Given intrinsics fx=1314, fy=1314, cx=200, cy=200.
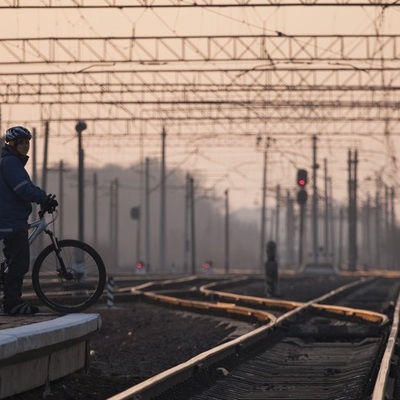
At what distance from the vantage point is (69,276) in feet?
39.3

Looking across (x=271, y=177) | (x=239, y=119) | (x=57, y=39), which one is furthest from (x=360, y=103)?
(x=271, y=177)

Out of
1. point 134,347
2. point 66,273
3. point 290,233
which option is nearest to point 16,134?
point 66,273

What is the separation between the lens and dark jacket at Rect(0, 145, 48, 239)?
11.1 meters

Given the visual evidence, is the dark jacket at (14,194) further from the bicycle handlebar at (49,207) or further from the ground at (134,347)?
the ground at (134,347)

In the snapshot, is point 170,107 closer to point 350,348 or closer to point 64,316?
point 350,348

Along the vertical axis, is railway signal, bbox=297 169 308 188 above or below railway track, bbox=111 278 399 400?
above

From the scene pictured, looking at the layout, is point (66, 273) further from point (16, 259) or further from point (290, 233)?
point (290, 233)

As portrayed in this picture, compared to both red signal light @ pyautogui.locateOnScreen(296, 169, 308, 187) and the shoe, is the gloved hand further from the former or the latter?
red signal light @ pyautogui.locateOnScreen(296, 169, 308, 187)

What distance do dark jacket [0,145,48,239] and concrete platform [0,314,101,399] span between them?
2.62 feet

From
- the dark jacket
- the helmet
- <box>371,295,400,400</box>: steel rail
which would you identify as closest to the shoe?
the dark jacket

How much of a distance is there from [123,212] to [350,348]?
174 m

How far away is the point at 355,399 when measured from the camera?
9.91m

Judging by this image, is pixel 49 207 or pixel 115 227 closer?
pixel 49 207

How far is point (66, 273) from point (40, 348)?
2.82 metres
